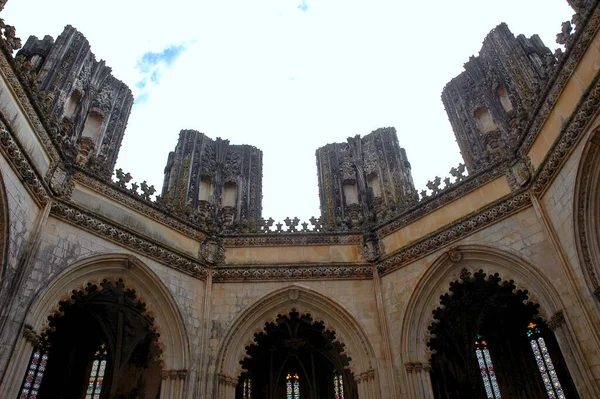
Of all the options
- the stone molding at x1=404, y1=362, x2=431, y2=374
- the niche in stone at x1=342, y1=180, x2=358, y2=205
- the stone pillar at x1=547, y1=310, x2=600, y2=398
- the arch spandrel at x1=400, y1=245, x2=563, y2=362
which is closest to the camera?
the stone pillar at x1=547, y1=310, x2=600, y2=398

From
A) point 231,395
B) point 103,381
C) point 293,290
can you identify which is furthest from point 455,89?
point 103,381

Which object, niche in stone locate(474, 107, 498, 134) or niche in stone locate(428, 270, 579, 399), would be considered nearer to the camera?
niche in stone locate(428, 270, 579, 399)

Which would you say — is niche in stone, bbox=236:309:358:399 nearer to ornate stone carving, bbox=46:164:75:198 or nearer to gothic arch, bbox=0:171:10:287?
ornate stone carving, bbox=46:164:75:198

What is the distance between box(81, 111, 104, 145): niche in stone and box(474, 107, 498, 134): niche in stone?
13871 mm

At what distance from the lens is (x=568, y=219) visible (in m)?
9.86

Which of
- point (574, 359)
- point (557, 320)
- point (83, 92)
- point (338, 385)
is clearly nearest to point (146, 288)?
point (83, 92)

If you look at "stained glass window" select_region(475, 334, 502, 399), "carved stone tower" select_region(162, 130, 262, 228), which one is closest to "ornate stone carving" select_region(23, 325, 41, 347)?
"carved stone tower" select_region(162, 130, 262, 228)

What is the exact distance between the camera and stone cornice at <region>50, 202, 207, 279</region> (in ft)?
36.2

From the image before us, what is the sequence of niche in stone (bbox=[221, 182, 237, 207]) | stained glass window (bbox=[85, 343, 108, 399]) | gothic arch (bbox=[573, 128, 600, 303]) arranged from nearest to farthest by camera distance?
gothic arch (bbox=[573, 128, 600, 303])
stained glass window (bbox=[85, 343, 108, 399])
niche in stone (bbox=[221, 182, 237, 207])

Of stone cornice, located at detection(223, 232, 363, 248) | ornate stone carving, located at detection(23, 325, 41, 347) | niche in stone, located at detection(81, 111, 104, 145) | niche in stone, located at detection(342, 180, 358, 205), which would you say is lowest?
ornate stone carving, located at detection(23, 325, 41, 347)

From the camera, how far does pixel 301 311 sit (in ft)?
43.5

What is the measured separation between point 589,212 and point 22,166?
12066 mm

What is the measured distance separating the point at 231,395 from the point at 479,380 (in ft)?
29.6

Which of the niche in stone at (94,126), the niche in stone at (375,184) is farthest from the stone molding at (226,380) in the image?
the niche in stone at (94,126)
